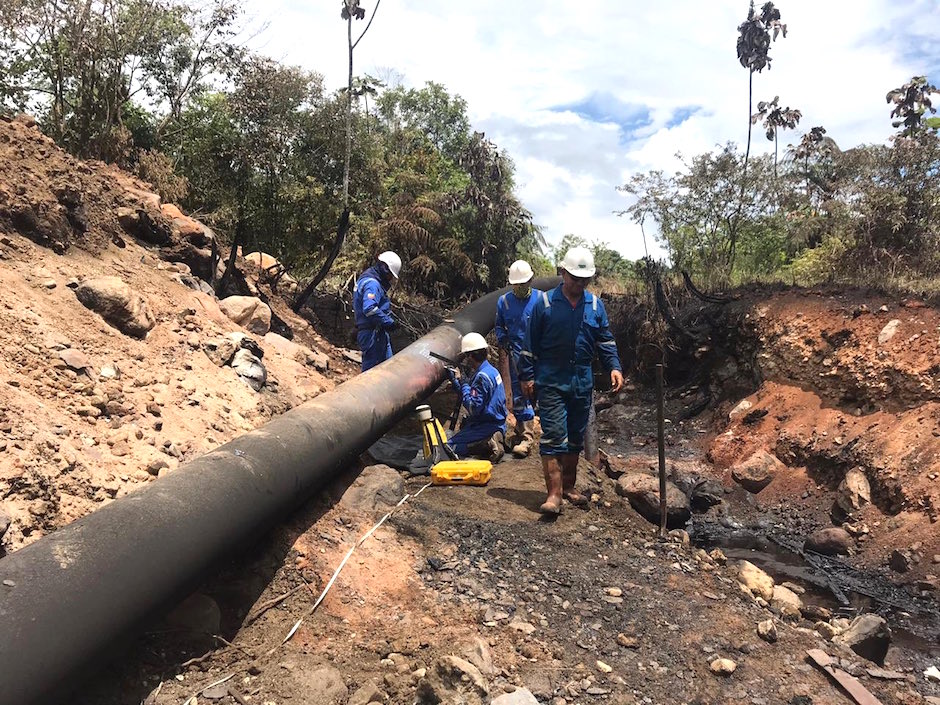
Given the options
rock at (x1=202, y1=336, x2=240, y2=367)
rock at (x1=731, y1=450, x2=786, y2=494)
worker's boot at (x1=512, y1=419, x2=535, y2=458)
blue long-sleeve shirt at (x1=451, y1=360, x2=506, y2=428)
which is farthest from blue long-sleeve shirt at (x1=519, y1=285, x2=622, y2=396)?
rock at (x1=731, y1=450, x2=786, y2=494)

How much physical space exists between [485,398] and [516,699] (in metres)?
3.00

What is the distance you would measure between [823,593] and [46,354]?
599cm

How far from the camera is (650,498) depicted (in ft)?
16.6

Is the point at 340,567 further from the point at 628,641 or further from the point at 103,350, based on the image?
the point at 103,350

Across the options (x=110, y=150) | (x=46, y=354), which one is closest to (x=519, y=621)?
(x=46, y=354)

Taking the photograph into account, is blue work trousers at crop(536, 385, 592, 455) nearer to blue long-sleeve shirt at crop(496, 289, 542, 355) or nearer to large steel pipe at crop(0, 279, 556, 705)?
large steel pipe at crop(0, 279, 556, 705)

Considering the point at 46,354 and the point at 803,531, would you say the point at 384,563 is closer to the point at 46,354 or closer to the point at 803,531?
the point at 46,354

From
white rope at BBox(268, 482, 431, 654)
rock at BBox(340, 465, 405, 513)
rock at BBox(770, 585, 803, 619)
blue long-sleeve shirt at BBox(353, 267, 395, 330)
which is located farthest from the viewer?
blue long-sleeve shirt at BBox(353, 267, 395, 330)

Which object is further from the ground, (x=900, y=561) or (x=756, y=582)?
(x=756, y=582)

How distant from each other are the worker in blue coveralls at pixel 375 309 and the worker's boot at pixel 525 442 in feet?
4.97

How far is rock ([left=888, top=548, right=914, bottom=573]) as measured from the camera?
557cm

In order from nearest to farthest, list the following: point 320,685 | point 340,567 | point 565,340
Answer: point 320,685
point 340,567
point 565,340

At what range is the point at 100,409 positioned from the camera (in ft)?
12.9

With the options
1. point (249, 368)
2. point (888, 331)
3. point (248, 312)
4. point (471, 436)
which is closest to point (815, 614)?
point (471, 436)
